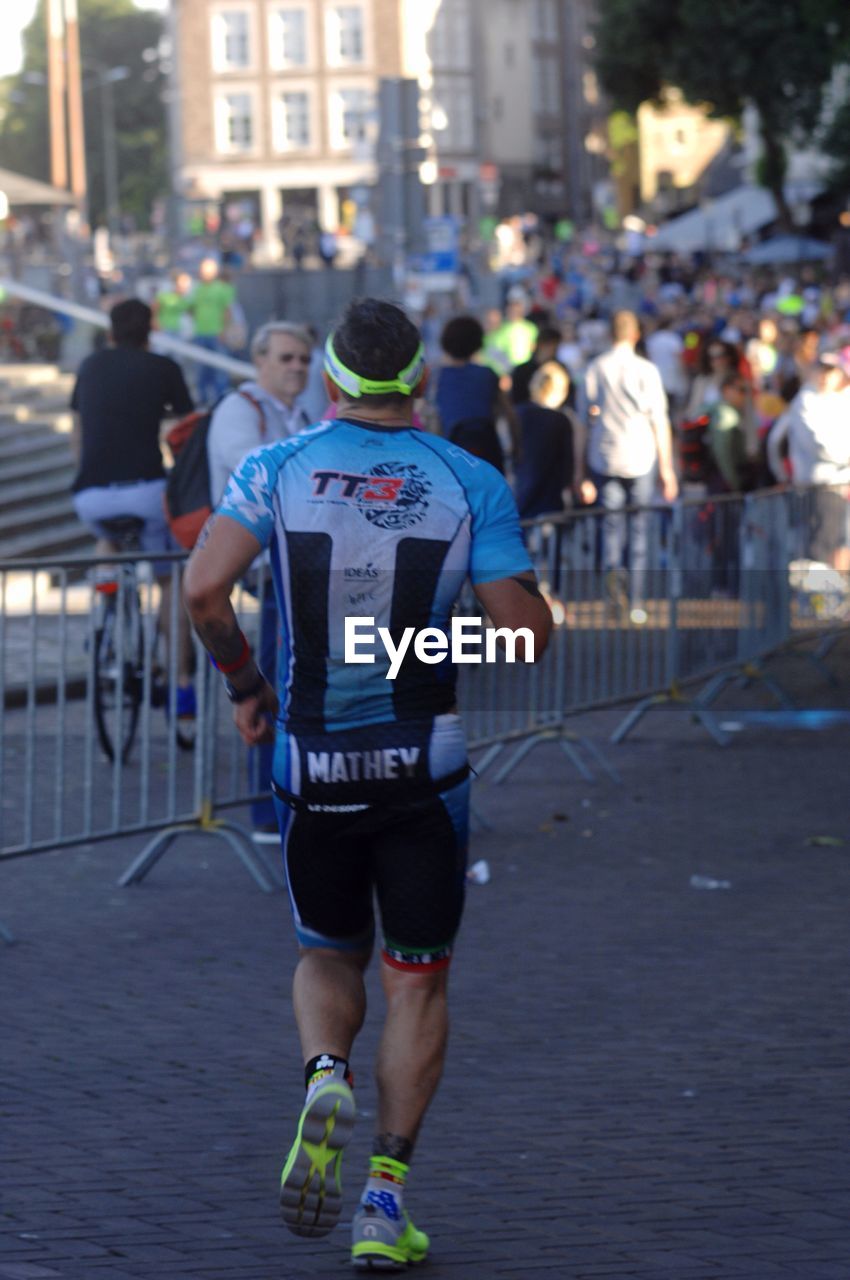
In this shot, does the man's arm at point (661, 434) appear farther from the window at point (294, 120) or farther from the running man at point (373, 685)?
the window at point (294, 120)

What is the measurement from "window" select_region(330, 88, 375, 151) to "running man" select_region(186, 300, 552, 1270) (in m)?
95.6

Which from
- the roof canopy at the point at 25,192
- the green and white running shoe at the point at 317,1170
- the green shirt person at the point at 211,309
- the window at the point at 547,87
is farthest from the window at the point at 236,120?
the green and white running shoe at the point at 317,1170

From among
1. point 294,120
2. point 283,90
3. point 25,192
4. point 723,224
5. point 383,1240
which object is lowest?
point 383,1240

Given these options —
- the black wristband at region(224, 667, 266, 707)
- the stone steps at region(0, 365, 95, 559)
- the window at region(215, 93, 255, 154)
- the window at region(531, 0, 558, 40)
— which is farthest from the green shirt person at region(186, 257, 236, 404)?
the window at region(531, 0, 558, 40)

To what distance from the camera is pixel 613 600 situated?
37.9ft

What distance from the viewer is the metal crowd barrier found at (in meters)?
8.79

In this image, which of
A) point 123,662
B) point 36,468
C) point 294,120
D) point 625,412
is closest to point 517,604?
point 123,662

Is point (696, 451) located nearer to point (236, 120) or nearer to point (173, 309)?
point (173, 309)

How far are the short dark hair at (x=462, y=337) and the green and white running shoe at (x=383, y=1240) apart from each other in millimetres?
9143

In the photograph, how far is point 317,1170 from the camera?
432cm

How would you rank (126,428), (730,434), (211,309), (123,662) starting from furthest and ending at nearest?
(211,309)
(730,434)
(126,428)
(123,662)

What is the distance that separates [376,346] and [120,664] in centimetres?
509

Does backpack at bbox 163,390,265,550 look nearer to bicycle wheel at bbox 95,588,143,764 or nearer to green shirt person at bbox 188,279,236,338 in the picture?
bicycle wheel at bbox 95,588,143,764

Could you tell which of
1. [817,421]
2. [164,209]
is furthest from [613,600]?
[164,209]
